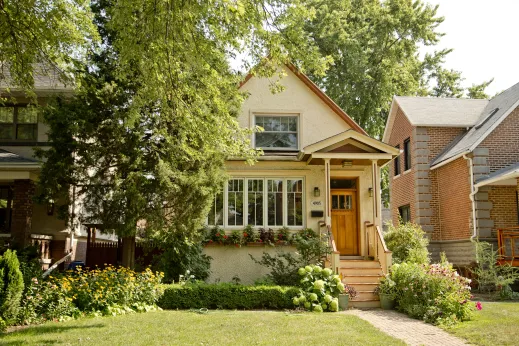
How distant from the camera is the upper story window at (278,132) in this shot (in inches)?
655

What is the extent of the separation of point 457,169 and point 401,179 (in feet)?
13.5

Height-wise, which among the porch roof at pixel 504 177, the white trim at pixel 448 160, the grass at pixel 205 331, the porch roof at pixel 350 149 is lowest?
the grass at pixel 205 331

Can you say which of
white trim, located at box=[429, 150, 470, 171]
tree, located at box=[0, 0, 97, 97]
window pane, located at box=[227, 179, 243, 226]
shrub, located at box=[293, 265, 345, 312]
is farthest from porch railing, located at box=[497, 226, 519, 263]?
tree, located at box=[0, 0, 97, 97]

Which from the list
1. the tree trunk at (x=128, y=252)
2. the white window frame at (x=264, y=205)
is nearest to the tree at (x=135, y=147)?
the tree trunk at (x=128, y=252)

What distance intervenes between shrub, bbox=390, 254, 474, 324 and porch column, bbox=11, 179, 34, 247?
10658 millimetres

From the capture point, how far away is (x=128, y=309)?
10.9 meters

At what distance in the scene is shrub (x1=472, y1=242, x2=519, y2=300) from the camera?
13985mm

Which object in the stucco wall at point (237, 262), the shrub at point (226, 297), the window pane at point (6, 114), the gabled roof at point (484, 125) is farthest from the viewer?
the gabled roof at point (484, 125)

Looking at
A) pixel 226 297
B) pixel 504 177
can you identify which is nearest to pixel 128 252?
pixel 226 297

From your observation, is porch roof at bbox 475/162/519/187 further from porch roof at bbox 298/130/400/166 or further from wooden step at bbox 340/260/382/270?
wooden step at bbox 340/260/382/270

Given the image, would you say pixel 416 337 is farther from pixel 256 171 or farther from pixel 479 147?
pixel 479 147

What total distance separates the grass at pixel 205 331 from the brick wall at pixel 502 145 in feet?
31.5

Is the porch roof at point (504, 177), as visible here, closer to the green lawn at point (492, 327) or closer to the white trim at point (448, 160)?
the white trim at point (448, 160)

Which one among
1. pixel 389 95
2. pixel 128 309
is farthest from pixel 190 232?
pixel 389 95
